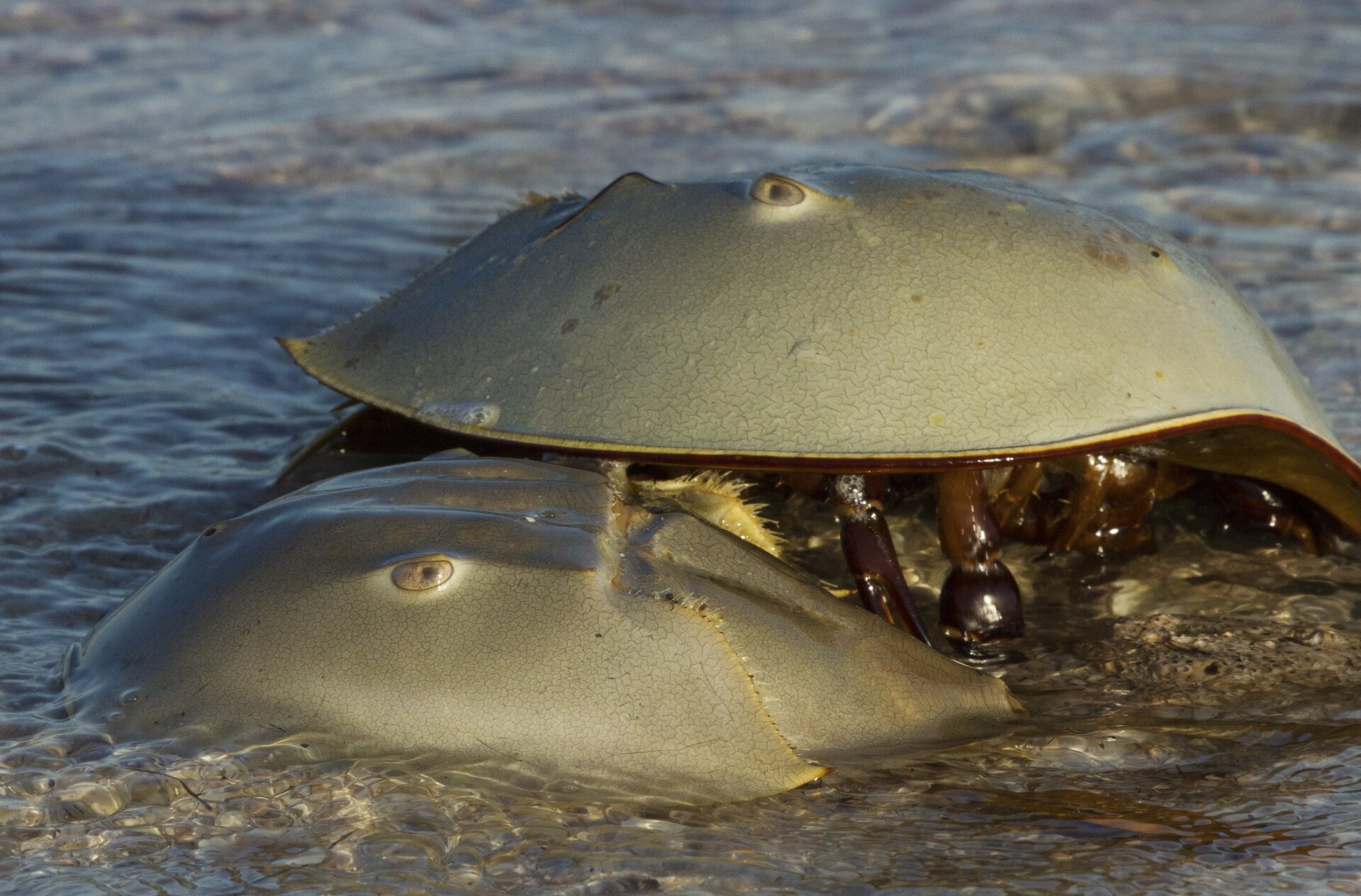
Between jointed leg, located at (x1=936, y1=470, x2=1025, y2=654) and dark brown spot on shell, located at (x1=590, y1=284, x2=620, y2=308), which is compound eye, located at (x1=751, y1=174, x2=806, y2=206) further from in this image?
jointed leg, located at (x1=936, y1=470, x2=1025, y2=654)

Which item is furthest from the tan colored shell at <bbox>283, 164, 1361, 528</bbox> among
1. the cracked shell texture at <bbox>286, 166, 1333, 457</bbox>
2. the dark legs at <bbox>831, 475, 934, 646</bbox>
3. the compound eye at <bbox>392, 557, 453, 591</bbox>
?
the compound eye at <bbox>392, 557, 453, 591</bbox>

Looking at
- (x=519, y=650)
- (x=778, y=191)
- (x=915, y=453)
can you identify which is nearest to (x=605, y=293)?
(x=778, y=191)

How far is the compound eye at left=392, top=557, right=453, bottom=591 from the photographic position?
1666mm

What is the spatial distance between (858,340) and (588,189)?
298 cm

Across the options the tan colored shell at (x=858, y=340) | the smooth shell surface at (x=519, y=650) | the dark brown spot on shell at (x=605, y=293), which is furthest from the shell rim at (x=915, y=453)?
the dark brown spot on shell at (x=605, y=293)

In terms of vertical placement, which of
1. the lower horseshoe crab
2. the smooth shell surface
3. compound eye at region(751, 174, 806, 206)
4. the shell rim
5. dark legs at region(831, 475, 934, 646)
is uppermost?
compound eye at region(751, 174, 806, 206)

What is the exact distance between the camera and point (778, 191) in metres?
2.10

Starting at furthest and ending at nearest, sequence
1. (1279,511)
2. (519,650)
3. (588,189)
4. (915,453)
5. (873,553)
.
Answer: (588,189) < (1279,511) < (873,553) < (915,453) < (519,650)

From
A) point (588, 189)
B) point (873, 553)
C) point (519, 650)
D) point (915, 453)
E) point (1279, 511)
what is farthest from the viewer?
point (588, 189)

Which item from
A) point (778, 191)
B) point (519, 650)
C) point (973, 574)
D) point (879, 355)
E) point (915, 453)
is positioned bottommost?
point (519, 650)

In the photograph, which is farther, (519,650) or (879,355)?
(879,355)

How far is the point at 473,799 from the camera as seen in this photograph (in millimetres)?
1611

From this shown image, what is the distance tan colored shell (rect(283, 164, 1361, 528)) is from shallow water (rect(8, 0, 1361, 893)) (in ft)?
1.32

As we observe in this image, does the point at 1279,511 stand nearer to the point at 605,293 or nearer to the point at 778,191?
the point at 778,191
